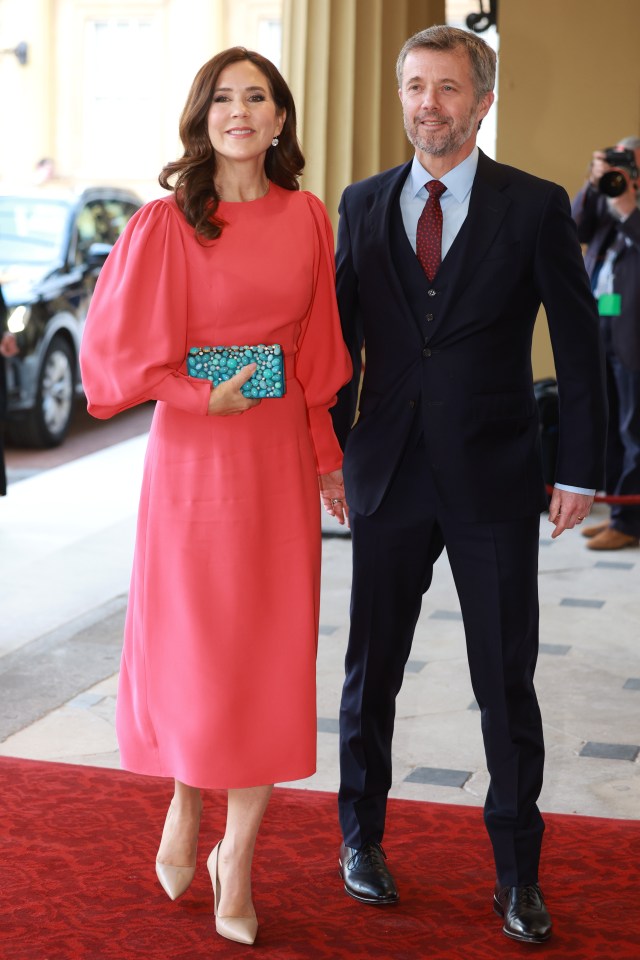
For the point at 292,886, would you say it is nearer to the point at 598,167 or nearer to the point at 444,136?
the point at 444,136

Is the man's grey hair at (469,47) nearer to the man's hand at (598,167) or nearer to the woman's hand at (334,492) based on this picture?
the woman's hand at (334,492)

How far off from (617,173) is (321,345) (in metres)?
3.76

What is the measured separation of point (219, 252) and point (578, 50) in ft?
19.0

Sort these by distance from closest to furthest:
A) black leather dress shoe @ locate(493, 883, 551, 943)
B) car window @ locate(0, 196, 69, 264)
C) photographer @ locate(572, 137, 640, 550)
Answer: black leather dress shoe @ locate(493, 883, 551, 943), photographer @ locate(572, 137, 640, 550), car window @ locate(0, 196, 69, 264)

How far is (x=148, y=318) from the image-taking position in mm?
2668

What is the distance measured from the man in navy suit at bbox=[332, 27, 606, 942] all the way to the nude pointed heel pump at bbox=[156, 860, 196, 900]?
652 millimetres

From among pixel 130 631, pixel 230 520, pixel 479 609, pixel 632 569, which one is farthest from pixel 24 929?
pixel 632 569

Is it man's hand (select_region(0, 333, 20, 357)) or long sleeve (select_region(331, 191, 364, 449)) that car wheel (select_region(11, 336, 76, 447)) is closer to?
man's hand (select_region(0, 333, 20, 357))

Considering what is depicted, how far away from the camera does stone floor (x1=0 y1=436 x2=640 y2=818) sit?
3758mm

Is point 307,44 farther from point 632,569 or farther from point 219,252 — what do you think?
point 219,252

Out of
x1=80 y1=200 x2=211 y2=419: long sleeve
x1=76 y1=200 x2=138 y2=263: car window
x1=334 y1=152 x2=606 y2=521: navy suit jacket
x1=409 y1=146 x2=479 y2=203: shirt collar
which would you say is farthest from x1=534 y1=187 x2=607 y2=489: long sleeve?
x1=76 y1=200 x2=138 y2=263: car window

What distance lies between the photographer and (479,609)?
2.79 metres

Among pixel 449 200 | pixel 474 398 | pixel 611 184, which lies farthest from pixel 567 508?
pixel 611 184

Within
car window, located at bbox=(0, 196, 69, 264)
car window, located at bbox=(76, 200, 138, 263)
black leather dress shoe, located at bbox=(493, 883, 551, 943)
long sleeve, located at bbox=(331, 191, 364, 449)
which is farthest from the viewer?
car window, located at bbox=(76, 200, 138, 263)
